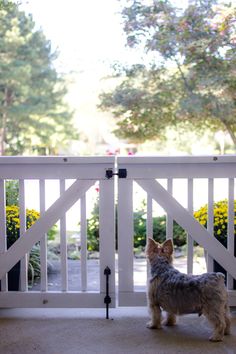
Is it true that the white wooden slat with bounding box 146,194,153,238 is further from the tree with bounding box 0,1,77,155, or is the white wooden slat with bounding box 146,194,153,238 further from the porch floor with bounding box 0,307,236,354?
the tree with bounding box 0,1,77,155

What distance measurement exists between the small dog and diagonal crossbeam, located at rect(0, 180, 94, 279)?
645mm

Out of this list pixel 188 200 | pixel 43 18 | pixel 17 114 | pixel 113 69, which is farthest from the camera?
pixel 17 114

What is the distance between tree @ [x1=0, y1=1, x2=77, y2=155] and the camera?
1147 centimetres

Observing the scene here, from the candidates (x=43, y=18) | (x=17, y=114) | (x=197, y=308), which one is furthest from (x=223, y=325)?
(x=17, y=114)

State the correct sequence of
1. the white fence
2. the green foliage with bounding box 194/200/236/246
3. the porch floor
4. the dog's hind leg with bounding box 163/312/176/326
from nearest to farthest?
the porch floor < the dog's hind leg with bounding box 163/312/176/326 < the white fence < the green foliage with bounding box 194/200/236/246

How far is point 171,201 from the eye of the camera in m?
3.48

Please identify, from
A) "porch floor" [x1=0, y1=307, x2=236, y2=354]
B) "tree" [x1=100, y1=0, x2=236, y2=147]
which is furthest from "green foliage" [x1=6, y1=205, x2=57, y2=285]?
"tree" [x1=100, y1=0, x2=236, y2=147]

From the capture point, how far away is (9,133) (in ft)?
42.2

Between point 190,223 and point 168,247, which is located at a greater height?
point 190,223

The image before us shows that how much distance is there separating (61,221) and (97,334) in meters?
0.86

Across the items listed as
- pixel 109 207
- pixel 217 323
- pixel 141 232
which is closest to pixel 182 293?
pixel 217 323

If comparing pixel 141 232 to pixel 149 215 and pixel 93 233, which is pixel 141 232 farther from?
pixel 149 215

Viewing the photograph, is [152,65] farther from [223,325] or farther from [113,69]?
[223,325]

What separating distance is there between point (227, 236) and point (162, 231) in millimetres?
2646
